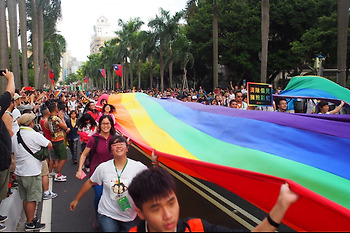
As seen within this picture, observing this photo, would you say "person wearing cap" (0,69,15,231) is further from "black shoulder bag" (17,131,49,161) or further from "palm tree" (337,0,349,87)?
"palm tree" (337,0,349,87)

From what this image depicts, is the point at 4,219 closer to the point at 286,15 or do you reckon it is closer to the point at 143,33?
the point at 286,15

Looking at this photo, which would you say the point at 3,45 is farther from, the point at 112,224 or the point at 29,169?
the point at 112,224

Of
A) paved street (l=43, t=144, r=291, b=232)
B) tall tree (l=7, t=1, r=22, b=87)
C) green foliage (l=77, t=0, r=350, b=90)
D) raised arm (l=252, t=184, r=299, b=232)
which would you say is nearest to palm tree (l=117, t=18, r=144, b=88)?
green foliage (l=77, t=0, r=350, b=90)

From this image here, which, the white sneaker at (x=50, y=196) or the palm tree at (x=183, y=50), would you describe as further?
the palm tree at (x=183, y=50)

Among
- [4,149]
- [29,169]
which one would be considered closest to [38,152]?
[29,169]

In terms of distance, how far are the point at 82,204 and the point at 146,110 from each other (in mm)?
2747

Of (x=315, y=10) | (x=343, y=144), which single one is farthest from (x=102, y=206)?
(x=315, y=10)

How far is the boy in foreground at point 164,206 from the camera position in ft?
6.70

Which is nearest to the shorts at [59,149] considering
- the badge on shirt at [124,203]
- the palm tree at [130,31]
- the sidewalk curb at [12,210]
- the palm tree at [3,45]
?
the sidewalk curb at [12,210]

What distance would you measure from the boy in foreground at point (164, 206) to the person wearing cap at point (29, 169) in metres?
3.31

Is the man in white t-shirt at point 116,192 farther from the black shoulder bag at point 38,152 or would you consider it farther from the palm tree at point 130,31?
the palm tree at point 130,31

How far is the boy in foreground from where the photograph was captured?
6.70 ft

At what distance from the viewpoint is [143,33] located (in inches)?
1569

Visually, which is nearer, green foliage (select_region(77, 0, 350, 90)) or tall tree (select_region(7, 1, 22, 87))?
tall tree (select_region(7, 1, 22, 87))
